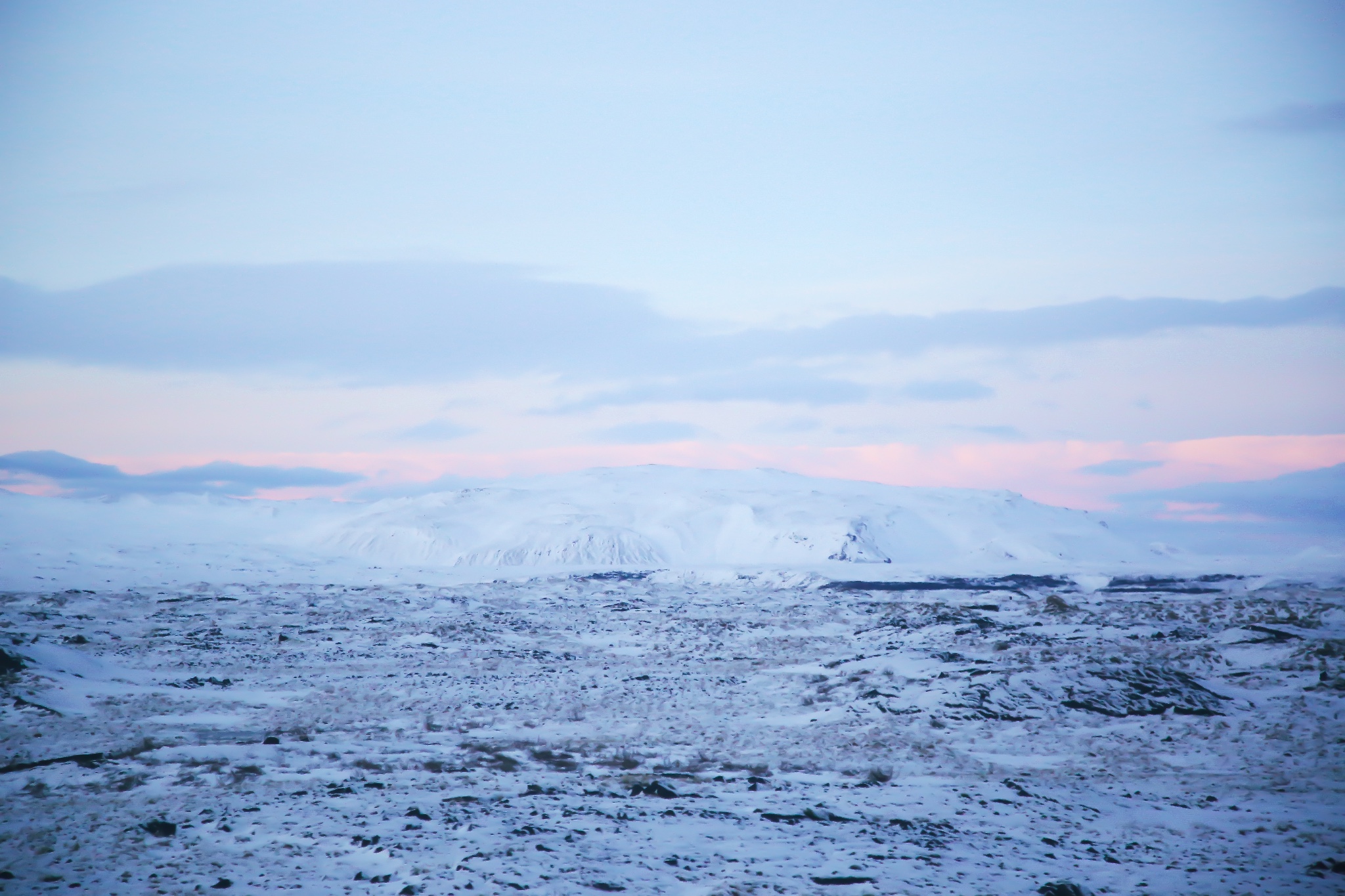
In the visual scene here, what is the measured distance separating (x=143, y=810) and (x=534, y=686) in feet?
43.0

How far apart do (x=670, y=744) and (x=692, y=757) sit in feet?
4.24

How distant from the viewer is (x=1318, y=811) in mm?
11906

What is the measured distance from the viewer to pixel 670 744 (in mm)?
16906

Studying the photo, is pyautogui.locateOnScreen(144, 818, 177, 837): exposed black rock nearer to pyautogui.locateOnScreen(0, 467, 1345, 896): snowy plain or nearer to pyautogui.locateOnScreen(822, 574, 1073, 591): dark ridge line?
pyautogui.locateOnScreen(0, 467, 1345, 896): snowy plain

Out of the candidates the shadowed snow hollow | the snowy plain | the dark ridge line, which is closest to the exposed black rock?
the snowy plain

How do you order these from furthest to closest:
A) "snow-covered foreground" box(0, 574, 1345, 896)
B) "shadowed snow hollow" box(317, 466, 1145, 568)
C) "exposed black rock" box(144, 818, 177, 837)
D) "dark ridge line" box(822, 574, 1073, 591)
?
"shadowed snow hollow" box(317, 466, 1145, 568) → "dark ridge line" box(822, 574, 1073, 591) → "exposed black rock" box(144, 818, 177, 837) → "snow-covered foreground" box(0, 574, 1345, 896)

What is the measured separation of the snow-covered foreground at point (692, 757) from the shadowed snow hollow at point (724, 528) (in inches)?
2068

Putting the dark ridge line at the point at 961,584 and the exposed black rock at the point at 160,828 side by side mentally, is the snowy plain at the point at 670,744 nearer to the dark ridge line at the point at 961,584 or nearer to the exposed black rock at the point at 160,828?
the exposed black rock at the point at 160,828

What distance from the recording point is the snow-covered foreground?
31.7ft

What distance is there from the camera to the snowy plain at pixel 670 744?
9.73 meters

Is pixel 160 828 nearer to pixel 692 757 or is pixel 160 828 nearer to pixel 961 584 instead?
pixel 692 757

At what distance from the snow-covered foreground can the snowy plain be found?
8cm

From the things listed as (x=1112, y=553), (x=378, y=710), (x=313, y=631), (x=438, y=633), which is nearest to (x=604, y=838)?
(x=378, y=710)

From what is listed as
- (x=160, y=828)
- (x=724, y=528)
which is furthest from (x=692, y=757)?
(x=724, y=528)
